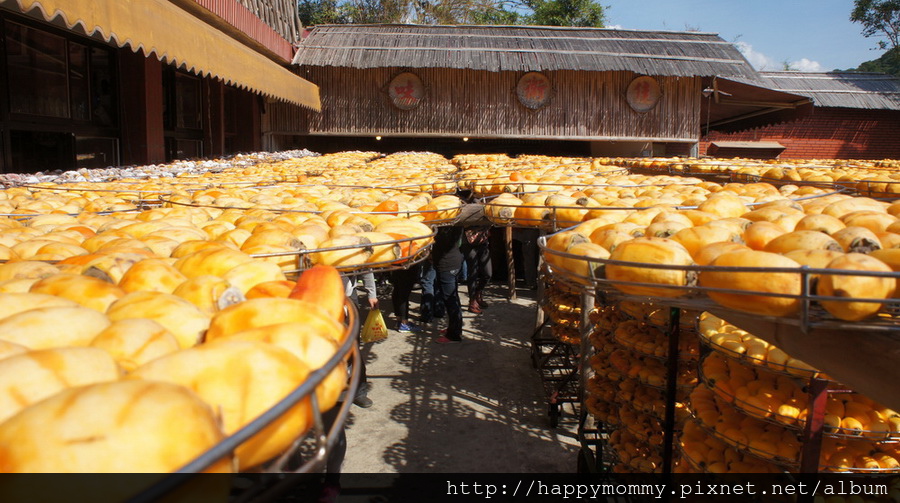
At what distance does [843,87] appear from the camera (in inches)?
715

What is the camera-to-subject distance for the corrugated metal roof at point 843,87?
17.2m

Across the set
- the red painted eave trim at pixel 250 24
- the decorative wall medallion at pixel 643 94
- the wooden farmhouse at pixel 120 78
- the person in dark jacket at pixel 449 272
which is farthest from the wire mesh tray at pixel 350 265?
the decorative wall medallion at pixel 643 94

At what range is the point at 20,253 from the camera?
1.72 metres

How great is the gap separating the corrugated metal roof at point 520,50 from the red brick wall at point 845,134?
4289 mm

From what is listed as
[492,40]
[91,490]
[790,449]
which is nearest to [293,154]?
[492,40]

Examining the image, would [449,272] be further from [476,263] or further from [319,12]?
[319,12]

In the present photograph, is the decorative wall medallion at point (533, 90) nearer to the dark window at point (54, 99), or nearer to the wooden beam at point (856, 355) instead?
the dark window at point (54, 99)

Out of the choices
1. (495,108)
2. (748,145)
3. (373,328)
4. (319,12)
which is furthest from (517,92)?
(319,12)

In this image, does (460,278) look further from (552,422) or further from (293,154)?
(293,154)

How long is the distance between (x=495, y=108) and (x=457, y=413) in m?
10.8

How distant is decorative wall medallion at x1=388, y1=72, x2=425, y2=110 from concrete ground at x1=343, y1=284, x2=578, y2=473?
8.85 meters

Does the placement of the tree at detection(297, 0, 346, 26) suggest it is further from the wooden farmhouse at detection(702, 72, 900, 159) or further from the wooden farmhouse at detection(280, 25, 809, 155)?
the wooden farmhouse at detection(702, 72, 900, 159)

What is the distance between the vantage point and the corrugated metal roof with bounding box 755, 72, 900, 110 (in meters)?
17.2

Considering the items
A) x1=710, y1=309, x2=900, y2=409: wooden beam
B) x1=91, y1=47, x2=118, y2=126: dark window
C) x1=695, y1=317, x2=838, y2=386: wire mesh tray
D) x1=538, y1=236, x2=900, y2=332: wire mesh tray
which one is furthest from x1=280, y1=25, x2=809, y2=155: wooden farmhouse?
x1=710, y1=309, x2=900, y2=409: wooden beam
